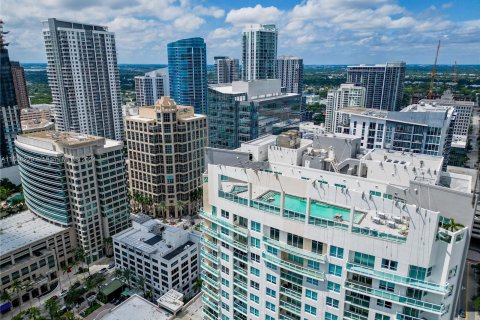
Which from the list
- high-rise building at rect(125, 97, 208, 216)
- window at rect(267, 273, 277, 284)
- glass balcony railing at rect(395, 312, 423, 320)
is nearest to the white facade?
high-rise building at rect(125, 97, 208, 216)

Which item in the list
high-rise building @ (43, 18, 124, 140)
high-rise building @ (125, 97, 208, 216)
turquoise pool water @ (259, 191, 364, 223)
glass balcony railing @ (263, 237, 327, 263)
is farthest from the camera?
high-rise building @ (43, 18, 124, 140)

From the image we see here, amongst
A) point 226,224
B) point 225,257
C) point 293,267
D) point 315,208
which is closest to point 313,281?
point 293,267

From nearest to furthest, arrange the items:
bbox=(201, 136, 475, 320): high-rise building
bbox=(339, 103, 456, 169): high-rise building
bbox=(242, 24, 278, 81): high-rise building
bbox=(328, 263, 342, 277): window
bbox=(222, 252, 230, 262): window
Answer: bbox=(201, 136, 475, 320): high-rise building, bbox=(328, 263, 342, 277): window, bbox=(222, 252, 230, 262): window, bbox=(339, 103, 456, 169): high-rise building, bbox=(242, 24, 278, 81): high-rise building

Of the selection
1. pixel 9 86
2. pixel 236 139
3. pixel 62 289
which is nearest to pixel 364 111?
pixel 236 139

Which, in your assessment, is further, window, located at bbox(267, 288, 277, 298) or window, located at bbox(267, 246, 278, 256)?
window, located at bbox(267, 288, 277, 298)

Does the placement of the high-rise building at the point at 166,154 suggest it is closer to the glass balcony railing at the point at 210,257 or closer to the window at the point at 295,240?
the glass balcony railing at the point at 210,257

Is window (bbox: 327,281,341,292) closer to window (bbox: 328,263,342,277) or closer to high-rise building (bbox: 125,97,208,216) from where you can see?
window (bbox: 328,263,342,277)

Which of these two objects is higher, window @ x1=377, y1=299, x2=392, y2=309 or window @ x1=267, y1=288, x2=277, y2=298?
window @ x1=377, y1=299, x2=392, y2=309

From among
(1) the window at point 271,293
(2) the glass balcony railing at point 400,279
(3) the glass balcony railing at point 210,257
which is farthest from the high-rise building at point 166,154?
(2) the glass balcony railing at point 400,279
